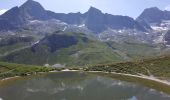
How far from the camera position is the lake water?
386 ft

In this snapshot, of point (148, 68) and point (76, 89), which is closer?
point (76, 89)

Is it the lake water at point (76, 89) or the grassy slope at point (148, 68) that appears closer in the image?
the lake water at point (76, 89)

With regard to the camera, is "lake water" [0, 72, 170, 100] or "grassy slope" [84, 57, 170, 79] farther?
"grassy slope" [84, 57, 170, 79]

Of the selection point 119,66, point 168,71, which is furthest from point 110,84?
point 119,66

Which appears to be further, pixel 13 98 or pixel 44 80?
pixel 44 80

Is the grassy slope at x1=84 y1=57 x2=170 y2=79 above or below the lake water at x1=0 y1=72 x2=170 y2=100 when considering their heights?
above

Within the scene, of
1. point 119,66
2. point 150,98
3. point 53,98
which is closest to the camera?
point 150,98

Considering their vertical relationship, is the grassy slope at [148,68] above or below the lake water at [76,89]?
above

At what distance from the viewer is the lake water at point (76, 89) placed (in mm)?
117694

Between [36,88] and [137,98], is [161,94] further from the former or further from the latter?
[36,88]

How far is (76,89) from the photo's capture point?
462 ft

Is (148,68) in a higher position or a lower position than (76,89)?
higher

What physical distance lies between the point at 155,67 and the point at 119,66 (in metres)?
27.4

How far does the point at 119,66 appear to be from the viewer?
7859 inches
